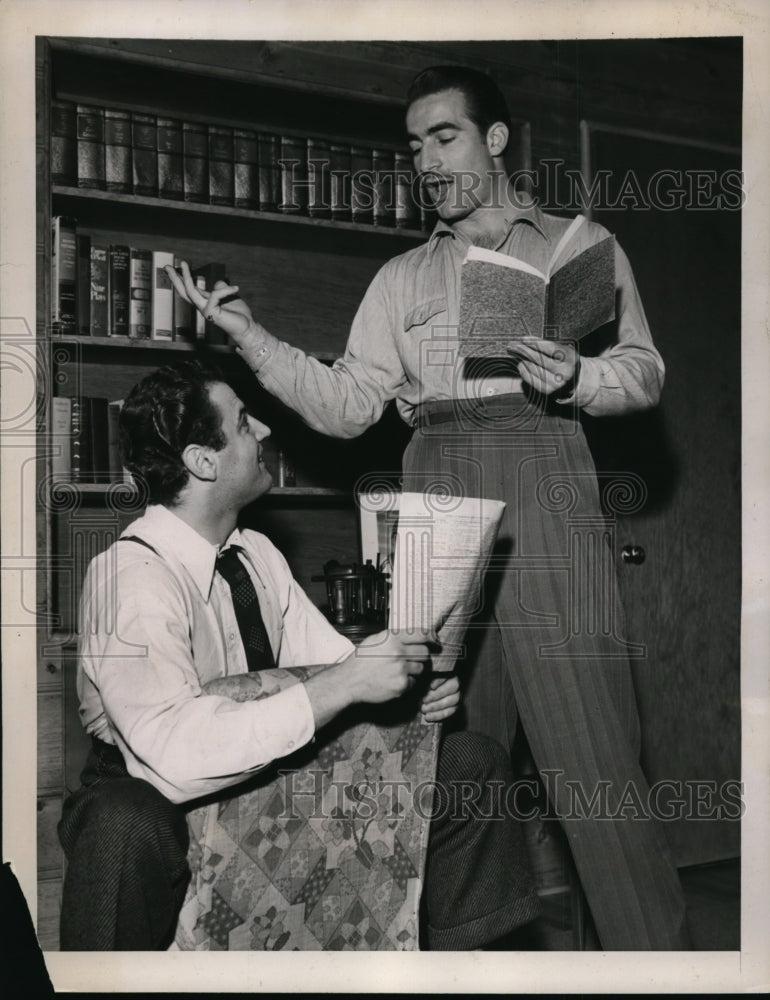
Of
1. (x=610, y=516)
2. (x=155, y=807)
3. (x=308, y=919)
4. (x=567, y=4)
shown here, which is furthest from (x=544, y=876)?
(x=567, y=4)

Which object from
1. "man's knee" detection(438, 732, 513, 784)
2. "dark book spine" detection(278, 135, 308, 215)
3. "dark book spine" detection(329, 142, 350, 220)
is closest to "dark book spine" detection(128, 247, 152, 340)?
"dark book spine" detection(278, 135, 308, 215)

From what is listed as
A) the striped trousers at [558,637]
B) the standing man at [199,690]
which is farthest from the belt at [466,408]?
the standing man at [199,690]

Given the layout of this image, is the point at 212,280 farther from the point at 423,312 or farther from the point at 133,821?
the point at 133,821

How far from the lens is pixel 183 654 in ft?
5.68

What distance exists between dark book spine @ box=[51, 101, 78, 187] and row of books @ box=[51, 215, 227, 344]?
0.10 metres

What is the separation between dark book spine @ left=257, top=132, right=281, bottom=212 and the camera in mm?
2240

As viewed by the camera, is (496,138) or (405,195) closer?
(496,138)

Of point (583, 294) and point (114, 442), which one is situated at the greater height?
point (583, 294)

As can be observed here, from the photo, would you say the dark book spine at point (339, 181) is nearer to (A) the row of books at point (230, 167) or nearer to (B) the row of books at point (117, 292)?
(A) the row of books at point (230, 167)

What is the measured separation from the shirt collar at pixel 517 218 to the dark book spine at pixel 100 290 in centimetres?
70

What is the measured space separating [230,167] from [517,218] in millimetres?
649

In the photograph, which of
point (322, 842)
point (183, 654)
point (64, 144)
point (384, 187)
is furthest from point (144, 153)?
point (322, 842)

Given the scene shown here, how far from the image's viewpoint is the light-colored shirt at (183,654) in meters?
1.65

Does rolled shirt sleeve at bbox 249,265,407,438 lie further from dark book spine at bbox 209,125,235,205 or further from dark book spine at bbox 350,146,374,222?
dark book spine at bbox 209,125,235,205
